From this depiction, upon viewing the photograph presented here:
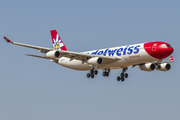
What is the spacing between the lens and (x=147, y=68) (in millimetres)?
63625

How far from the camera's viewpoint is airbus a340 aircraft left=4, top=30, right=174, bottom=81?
57.3 m

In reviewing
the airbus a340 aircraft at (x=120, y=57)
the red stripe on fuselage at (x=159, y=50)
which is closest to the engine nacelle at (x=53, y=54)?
the airbus a340 aircraft at (x=120, y=57)

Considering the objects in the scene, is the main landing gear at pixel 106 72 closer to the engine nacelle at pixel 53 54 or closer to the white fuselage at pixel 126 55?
the white fuselage at pixel 126 55

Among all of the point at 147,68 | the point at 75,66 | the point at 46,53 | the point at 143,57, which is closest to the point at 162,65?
the point at 147,68

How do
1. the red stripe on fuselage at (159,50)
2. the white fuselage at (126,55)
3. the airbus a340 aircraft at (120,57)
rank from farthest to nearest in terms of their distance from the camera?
the white fuselage at (126,55), the airbus a340 aircraft at (120,57), the red stripe on fuselage at (159,50)

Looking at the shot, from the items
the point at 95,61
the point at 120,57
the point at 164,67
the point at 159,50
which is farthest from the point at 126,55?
the point at 164,67

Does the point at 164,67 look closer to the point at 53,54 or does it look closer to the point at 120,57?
the point at 120,57

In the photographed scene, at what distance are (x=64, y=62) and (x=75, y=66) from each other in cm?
325

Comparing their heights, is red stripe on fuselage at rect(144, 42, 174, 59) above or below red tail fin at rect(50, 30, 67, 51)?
below

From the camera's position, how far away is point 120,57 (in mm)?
59719

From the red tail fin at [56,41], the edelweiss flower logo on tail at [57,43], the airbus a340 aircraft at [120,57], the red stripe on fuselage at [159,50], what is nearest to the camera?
the red stripe on fuselage at [159,50]

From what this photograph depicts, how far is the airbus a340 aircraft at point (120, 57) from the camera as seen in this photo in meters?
57.3

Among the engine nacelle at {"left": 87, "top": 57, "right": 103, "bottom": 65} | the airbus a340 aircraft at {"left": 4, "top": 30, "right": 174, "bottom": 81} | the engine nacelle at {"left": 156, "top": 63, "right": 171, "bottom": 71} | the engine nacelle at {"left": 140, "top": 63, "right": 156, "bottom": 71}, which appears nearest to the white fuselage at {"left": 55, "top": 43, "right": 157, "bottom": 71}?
the airbus a340 aircraft at {"left": 4, "top": 30, "right": 174, "bottom": 81}

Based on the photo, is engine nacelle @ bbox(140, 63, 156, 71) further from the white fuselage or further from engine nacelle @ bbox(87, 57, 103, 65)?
engine nacelle @ bbox(87, 57, 103, 65)
